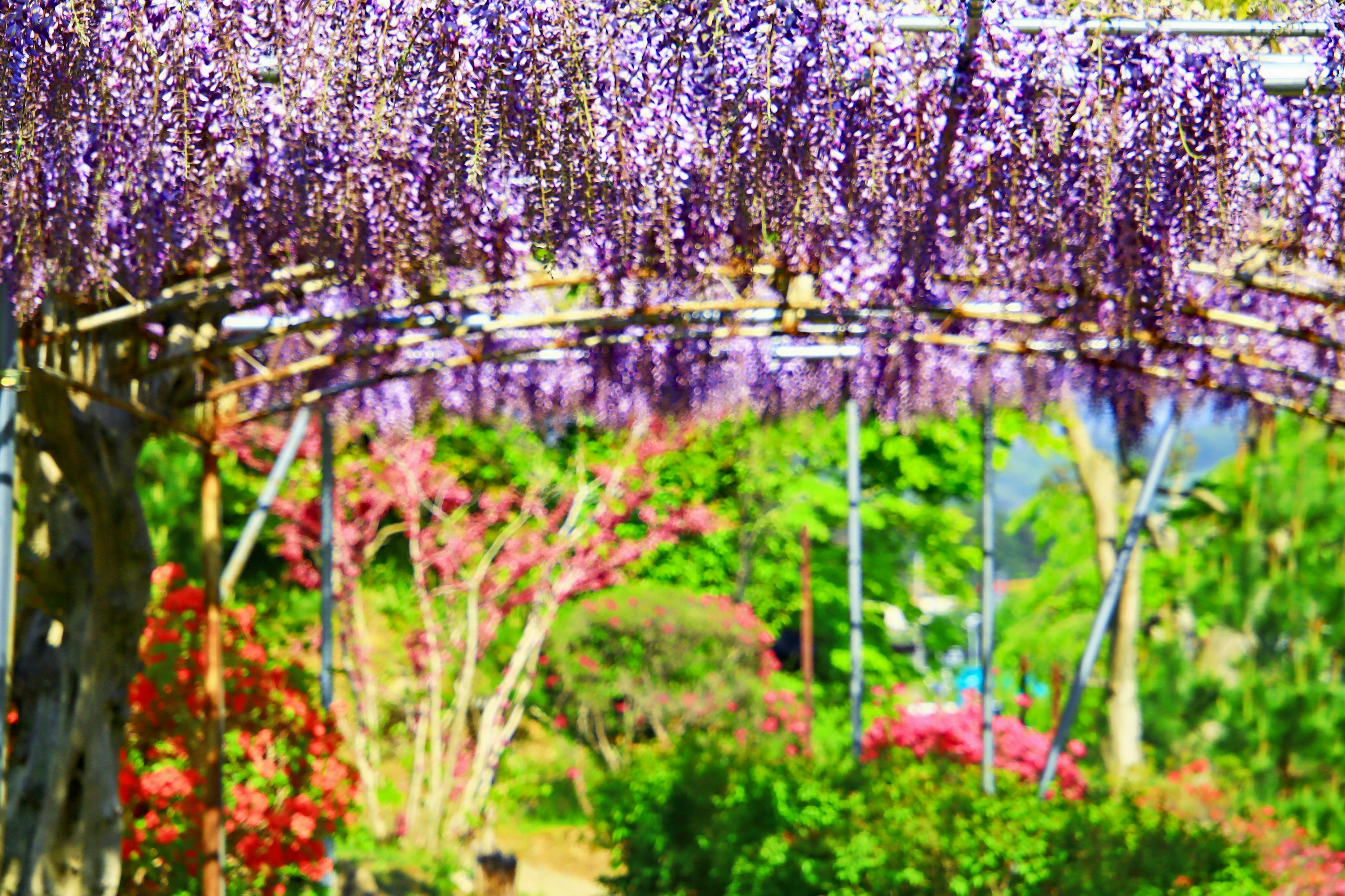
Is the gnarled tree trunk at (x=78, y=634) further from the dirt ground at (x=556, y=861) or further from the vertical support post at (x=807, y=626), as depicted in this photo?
the vertical support post at (x=807, y=626)

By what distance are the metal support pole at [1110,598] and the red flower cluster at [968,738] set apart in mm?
1743

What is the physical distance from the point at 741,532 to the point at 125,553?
753 centimetres

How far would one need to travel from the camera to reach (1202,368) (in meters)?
5.03

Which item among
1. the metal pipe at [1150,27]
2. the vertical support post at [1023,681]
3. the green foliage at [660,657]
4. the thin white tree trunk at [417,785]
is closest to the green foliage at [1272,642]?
the vertical support post at [1023,681]

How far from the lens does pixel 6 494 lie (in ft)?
8.29

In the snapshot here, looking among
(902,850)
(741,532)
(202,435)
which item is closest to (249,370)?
(202,435)

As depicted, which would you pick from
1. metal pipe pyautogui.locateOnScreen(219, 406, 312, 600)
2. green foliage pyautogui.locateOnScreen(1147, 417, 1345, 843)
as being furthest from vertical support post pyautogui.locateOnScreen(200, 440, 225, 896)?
green foliage pyautogui.locateOnScreen(1147, 417, 1345, 843)

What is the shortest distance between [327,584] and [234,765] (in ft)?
2.63

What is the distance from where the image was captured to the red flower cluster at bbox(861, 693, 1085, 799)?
7328 millimetres

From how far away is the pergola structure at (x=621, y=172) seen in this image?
2.38 m

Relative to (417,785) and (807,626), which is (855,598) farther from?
(807,626)

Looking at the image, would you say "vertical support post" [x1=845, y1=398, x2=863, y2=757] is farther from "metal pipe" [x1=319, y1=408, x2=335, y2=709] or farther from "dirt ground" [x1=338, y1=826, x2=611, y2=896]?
"metal pipe" [x1=319, y1=408, x2=335, y2=709]

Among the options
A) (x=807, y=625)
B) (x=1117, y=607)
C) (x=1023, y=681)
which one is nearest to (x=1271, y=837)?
(x=1117, y=607)

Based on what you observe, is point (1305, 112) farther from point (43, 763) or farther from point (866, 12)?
point (43, 763)
